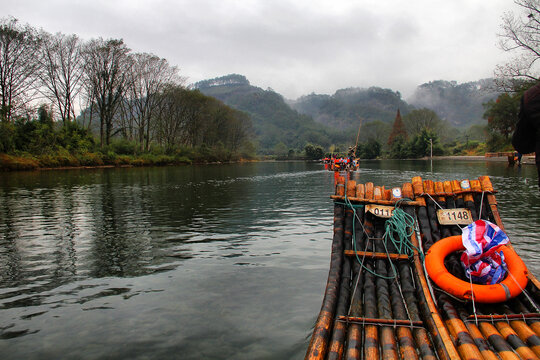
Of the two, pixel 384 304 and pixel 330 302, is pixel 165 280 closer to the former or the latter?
pixel 330 302

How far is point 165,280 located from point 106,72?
60345mm

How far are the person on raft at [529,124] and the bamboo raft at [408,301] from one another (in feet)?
7.45

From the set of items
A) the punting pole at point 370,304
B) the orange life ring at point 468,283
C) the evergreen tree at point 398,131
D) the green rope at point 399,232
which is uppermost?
the evergreen tree at point 398,131

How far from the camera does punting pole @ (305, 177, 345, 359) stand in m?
4.02

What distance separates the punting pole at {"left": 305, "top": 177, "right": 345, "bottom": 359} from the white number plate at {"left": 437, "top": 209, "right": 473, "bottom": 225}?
203cm

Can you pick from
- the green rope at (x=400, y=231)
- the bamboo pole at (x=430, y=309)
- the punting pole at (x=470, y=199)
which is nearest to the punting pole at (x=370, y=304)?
the green rope at (x=400, y=231)

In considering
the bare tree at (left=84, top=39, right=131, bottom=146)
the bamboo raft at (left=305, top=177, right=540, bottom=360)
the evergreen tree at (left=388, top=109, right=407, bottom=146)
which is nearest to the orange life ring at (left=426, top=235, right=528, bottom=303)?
the bamboo raft at (left=305, top=177, right=540, bottom=360)

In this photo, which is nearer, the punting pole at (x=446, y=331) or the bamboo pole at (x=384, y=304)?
the punting pole at (x=446, y=331)

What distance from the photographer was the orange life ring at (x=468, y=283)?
16.3ft

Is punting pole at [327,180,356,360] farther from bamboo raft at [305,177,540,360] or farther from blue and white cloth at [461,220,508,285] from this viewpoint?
blue and white cloth at [461,220,508,285]

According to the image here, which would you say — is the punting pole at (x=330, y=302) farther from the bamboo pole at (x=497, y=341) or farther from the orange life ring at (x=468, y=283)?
the bamboo pole at (x=497, y=341)

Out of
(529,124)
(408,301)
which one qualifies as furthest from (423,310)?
(529,124)

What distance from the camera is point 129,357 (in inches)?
184

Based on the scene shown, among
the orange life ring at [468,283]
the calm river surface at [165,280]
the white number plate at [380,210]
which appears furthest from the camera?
the white number plate at [380,210]
